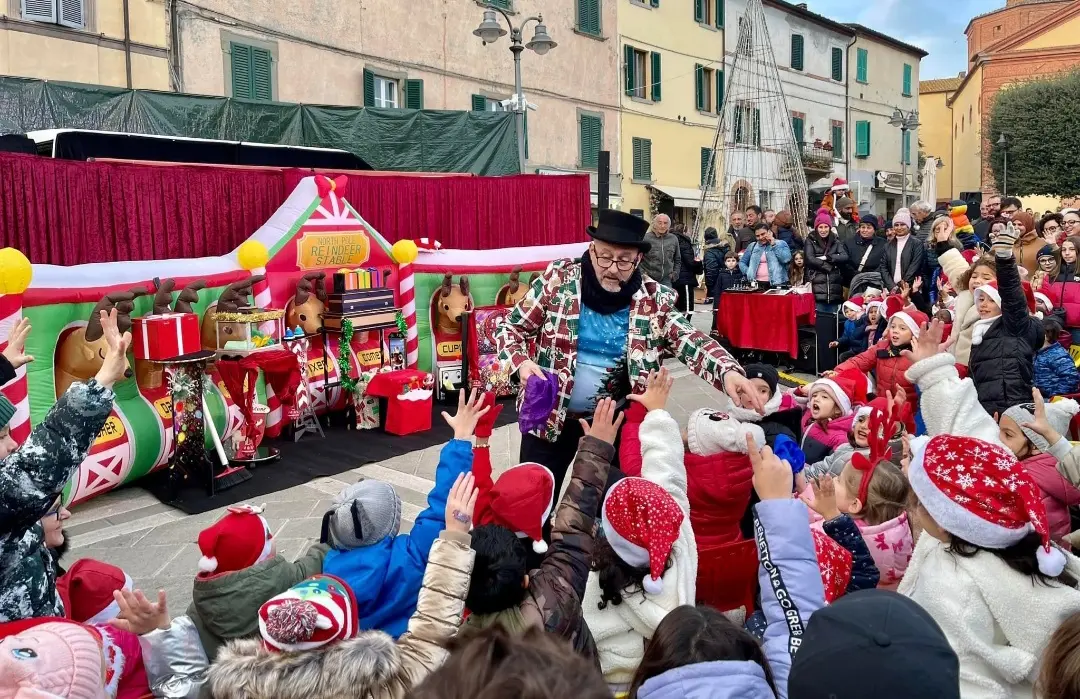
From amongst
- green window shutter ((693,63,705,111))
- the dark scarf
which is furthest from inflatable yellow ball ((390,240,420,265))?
green window shutter ((693,63,705,111))

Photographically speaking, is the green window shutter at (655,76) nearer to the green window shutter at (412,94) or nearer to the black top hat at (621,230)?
the green window shutter at (412,94)

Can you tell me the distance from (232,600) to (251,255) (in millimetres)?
5036

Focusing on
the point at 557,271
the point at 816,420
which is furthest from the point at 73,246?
the point at 816,420

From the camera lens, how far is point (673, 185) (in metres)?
25.3

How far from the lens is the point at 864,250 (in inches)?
399

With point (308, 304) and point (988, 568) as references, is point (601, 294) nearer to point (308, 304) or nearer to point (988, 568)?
point (988, 568)

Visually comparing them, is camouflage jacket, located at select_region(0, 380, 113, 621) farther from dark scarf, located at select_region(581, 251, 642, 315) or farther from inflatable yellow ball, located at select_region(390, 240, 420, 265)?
inflatable yellow ball, located at select_region(390, 240, 420, 265)

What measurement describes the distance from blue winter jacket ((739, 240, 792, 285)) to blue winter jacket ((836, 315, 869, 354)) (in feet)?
5.88

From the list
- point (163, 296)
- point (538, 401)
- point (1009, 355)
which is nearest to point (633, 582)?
point (538, 401)

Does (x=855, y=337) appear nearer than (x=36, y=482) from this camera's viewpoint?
No

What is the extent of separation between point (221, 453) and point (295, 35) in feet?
33.8

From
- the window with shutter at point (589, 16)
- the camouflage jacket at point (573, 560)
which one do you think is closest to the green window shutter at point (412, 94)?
the window with shutter at point (589, 16)

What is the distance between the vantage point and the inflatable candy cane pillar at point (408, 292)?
8.68 m

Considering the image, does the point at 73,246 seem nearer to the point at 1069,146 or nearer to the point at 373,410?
the point at 373,410
